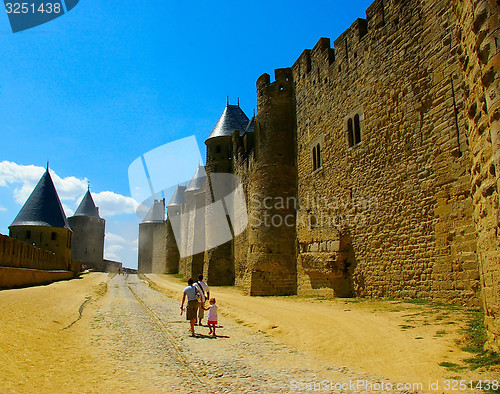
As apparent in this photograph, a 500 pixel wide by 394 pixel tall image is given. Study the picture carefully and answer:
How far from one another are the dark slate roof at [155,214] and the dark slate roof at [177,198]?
9045mm

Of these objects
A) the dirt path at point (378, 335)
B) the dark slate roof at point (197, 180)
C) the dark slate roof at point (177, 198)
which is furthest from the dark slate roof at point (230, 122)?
the dark slate roof at point (177, 198)

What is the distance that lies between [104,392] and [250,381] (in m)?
1.52

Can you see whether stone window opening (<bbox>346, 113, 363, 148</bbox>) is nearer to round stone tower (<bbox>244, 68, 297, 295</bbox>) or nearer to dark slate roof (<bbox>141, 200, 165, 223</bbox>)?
round stone tower (<bbox>244, 68, 297, 295</bbox>)

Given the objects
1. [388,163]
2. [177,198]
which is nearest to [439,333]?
[388,163]

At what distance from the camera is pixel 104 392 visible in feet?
13.3

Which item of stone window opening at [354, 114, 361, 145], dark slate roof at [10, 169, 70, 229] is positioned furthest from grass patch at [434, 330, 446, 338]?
dark slate roof at [10, 169, 70, 229]

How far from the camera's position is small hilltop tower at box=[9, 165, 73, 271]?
32.3 metres

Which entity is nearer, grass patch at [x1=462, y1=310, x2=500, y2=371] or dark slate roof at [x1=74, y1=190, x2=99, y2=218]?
grass patch at [x1=462, y1=310, x2=500, y2=371]

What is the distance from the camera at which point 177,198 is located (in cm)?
5097

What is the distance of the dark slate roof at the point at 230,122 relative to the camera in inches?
1133

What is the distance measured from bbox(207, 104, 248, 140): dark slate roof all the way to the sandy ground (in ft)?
66.9

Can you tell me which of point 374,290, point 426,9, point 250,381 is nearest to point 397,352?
point 250,381

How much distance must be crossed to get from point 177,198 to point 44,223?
65.0ft

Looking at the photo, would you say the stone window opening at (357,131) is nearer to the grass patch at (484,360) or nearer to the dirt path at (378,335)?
the dirt path at (378,335)
